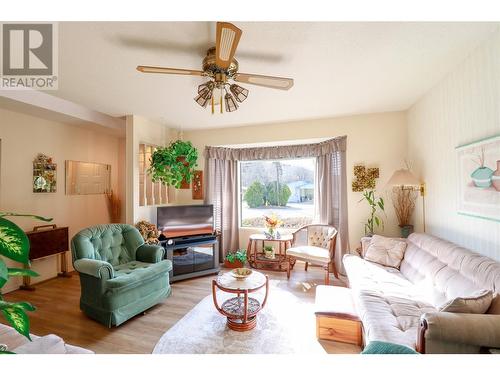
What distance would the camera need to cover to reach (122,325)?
7.35 ft

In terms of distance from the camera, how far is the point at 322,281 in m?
3.34

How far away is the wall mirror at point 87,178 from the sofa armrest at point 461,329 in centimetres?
473

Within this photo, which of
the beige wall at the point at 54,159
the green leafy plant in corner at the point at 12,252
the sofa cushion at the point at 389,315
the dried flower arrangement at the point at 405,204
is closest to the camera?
the green leafy plant in corner at the point at 12,252

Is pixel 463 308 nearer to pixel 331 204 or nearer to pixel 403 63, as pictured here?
pixel 403 63

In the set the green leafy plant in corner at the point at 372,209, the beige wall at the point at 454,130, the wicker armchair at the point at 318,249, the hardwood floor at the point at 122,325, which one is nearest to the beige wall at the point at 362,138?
the green leafy plant in corner at the point at 372,209

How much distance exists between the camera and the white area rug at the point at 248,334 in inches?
74.9

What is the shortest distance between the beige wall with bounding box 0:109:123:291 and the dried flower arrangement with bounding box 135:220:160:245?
1.41 metres

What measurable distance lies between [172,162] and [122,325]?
2.08 m

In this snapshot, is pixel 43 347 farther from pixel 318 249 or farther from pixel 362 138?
pixel 362 138

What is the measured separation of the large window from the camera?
4.35 meters

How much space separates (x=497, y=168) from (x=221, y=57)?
2.21 m

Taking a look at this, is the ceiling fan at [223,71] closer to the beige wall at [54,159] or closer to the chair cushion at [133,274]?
the chair cushion at [133,274]

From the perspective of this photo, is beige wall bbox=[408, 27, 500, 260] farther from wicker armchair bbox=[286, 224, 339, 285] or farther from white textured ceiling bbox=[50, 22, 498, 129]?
wicker armchair bbox=[286, 224, 339, 285]
